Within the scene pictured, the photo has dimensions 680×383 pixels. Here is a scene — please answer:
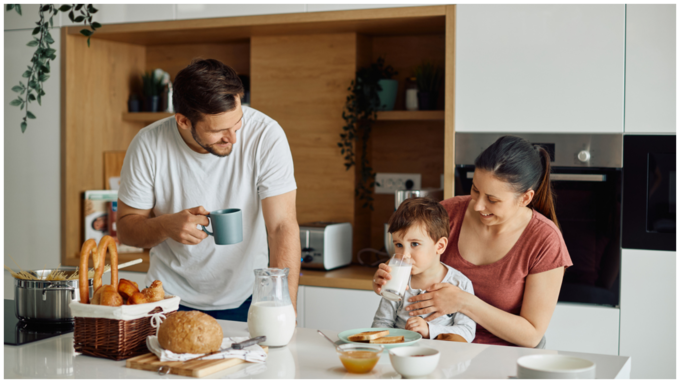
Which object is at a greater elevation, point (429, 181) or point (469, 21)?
point (469, 21)

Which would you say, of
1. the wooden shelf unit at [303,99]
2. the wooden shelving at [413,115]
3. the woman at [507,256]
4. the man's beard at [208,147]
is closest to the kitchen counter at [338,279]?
the wooden shelf unit at [303,99]

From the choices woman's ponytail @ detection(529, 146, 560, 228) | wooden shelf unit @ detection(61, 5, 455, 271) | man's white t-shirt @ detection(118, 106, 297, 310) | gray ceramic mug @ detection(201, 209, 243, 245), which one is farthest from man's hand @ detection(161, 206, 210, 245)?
wooden shelf unit @ detection(61, 5, 455, 271)

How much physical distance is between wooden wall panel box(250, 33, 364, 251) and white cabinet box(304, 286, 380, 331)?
0.50m

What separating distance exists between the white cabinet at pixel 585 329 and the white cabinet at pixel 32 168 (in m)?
2.42

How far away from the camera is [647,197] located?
2.49m

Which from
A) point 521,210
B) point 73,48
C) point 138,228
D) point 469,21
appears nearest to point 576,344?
point 521,210

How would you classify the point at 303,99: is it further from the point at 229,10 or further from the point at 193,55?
the point at 193,55

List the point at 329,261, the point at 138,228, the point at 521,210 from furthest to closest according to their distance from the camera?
the point at 329,261
the point at 138,228
the point at 521,210

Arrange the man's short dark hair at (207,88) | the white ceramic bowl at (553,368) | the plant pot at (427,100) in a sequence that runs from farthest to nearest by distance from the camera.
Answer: the plant pot at (427,100) → the man's short dark hair at (207,88) → the white ceramic bowl at (553,368)

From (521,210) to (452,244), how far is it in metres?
0.21

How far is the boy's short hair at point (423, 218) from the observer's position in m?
1.67

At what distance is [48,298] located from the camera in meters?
1.54

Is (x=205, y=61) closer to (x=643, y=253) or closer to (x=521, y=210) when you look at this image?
(x=521, y=210)

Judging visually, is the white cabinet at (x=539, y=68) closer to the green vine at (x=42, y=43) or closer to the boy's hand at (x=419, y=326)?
the boy's hand at (x=419, y=326)
